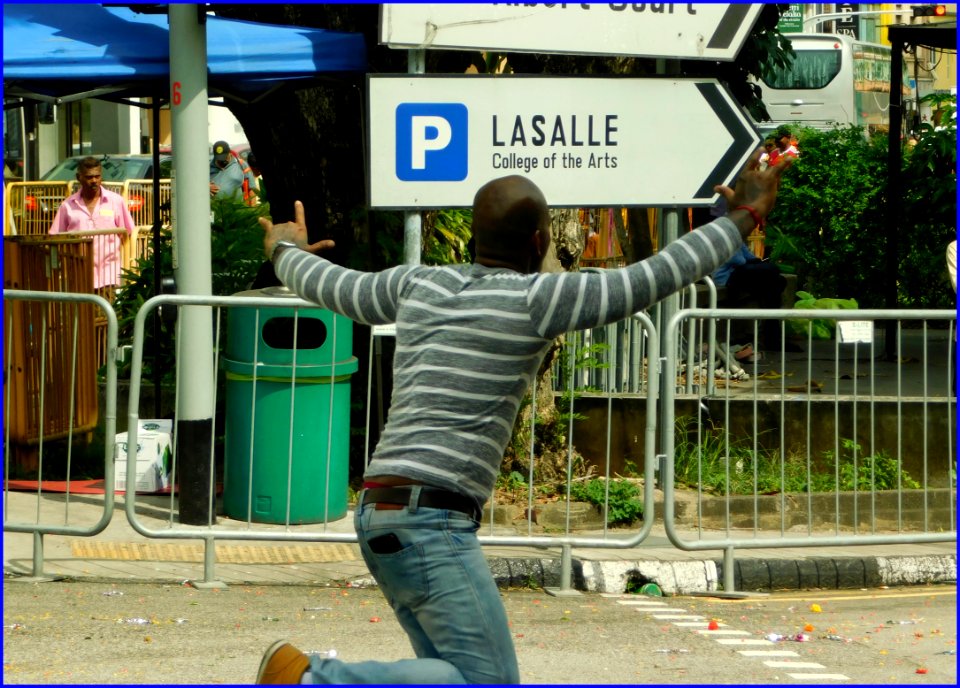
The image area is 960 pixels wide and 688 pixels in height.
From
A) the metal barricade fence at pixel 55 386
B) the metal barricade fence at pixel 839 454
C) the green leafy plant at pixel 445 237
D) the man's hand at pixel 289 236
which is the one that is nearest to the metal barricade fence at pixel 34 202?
the metal barricade fence at pixel 55 386

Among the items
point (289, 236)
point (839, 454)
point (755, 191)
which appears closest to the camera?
point (755, 191)

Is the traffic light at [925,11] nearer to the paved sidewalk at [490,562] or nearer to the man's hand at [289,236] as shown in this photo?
the paved sidewalk at [490,562]

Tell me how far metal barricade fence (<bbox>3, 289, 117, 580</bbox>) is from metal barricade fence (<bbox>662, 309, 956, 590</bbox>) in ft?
8.90

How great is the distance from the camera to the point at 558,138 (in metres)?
6.74

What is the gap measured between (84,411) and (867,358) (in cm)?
482

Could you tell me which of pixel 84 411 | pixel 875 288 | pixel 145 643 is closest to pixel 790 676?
pixel 145 643

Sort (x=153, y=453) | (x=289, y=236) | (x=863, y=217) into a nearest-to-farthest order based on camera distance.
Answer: (x=289, y=236), (x=153, y=453), (x=863, y=217)

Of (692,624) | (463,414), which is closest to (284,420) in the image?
(692,624)

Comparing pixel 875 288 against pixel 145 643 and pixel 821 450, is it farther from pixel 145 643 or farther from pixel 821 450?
pixel 145 643

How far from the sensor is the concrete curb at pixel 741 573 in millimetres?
7047

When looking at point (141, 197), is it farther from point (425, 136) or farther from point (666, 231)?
point (425, 136)

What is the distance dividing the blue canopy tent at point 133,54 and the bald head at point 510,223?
4.62 m

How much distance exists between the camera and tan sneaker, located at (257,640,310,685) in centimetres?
350

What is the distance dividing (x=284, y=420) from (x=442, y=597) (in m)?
4.00
